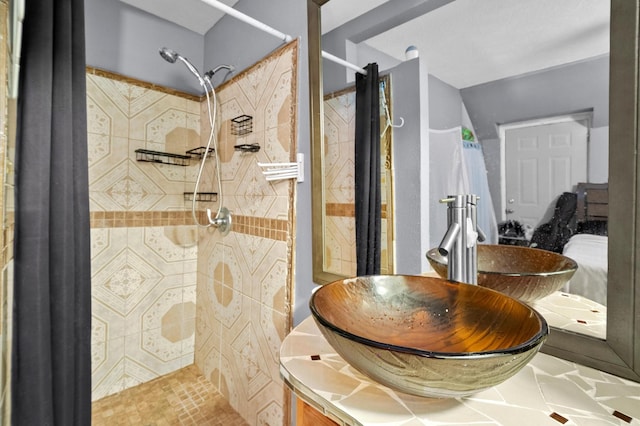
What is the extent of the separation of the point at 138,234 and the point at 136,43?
1144 millimetres

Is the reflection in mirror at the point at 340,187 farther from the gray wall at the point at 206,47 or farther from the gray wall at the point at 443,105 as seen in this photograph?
the gray wall at the point at 443,105

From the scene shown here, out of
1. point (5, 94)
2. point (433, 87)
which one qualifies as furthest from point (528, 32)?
point (5, 94)

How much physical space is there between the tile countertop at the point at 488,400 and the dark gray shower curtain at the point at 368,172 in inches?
20.0

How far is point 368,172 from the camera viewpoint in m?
1.11

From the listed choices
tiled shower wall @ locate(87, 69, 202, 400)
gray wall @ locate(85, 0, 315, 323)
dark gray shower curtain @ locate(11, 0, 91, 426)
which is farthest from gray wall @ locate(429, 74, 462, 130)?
tiled shower wall @ locate(87, 69, 202, 400)

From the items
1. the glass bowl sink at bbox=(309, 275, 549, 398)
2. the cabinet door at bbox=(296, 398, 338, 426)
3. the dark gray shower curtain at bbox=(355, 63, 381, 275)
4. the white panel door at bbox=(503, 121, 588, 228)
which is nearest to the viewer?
the glass bowl sink at bbox=(309, 275, 549, 398)

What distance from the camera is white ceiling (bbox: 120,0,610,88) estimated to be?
0.68 meters

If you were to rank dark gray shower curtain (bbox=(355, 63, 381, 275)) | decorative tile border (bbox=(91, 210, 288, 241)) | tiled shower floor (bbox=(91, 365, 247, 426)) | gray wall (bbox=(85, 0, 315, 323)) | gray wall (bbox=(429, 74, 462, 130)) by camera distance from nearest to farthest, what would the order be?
gray wall (bbox=(429, 74, 462, 130)) < dark gray shower curtain (bbox=(355, 63, 381, 275)) < gray wall (bbox=(85, 0, 315, 323)) < decorative tile border (bbox=(91, 210, 288, 241)) < tiled shower floor (bbox=(91, 365, 247, 426))

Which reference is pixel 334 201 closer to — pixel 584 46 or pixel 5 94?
pixel 584 46

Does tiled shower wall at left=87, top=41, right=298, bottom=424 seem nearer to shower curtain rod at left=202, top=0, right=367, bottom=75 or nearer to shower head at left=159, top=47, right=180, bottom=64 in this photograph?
shower curtain rod at left=202, top=0, right=367, bottom=75

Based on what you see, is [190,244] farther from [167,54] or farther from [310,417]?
[310,417]

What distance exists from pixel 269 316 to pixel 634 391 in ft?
4.09

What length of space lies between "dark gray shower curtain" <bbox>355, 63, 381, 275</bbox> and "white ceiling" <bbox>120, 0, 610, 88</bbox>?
0.13m

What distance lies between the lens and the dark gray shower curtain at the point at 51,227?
88cm
